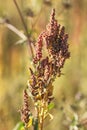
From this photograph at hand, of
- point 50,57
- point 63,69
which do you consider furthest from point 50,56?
point 63,69

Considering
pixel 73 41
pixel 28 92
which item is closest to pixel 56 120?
pixel 73 41

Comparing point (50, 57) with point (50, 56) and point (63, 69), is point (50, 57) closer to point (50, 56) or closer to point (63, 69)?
point (50, 56)

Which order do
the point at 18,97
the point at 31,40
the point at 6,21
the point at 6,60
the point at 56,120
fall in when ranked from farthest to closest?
the point at 6,60 < the point at 18,97 < the point at 56,120 < the point at 6,21 < the point at 31,40

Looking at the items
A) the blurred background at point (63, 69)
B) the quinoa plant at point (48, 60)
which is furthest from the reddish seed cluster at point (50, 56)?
the blurred background at point (63, 69)

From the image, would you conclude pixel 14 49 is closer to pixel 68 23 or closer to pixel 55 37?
pixel 68 23

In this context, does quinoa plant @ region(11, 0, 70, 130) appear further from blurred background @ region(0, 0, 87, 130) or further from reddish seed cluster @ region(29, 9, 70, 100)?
blurred background @ region(0, 0, 87, 130)

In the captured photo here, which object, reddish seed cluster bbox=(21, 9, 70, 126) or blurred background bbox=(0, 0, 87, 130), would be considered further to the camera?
blurred background bbox=(0, 0, 87, 130)

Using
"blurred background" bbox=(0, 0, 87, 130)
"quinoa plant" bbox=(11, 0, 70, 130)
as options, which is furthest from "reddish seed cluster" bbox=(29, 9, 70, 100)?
"blurred background" bbox=(0, 0, 87, 130)

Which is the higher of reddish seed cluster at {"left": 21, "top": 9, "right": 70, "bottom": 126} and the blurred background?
the blurred background
